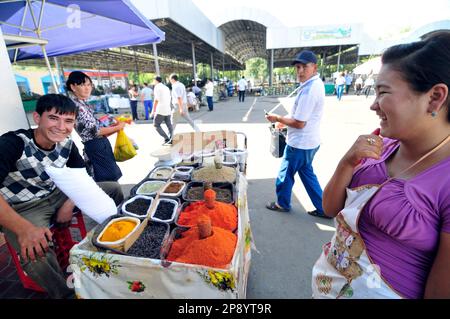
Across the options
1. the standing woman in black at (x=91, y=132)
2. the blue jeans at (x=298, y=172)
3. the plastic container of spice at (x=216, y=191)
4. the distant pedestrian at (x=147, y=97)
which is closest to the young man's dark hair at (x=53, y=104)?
the standing woman in black at (x=91, y=132)

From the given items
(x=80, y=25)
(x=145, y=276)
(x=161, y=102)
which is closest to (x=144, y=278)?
(x=145, y=276)

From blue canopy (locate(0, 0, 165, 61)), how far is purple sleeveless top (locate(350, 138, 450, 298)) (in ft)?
10.8

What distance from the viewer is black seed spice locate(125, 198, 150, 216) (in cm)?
166

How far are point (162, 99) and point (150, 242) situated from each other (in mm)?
5289

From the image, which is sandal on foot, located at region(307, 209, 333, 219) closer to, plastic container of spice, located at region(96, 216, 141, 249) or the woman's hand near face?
the woman's hand near face

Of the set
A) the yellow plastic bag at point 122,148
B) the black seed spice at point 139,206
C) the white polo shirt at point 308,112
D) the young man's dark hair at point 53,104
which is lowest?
the black seed spice at point 139,206

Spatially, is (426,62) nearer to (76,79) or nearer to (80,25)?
(76,79)

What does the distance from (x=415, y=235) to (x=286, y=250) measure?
5.70 feet

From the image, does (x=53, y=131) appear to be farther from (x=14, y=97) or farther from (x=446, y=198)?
(x=446, y=198)

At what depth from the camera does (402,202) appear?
0.84 m

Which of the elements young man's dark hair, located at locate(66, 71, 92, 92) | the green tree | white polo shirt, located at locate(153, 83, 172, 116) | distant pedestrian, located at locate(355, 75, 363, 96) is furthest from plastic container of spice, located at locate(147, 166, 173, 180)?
the green tree

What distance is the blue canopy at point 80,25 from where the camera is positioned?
10.2 feet

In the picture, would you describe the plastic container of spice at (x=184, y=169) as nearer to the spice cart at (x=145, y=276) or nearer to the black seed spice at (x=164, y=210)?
the black seed spice at (x=164, y=210)

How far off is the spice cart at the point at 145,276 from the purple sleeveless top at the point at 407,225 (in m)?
0.62
